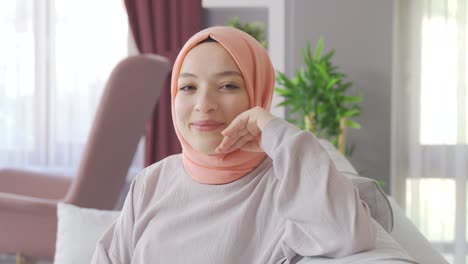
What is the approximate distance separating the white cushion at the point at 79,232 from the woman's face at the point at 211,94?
0.47 metres

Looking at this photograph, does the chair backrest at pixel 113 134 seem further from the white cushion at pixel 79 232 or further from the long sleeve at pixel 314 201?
the long sleeve at pixel 314 201

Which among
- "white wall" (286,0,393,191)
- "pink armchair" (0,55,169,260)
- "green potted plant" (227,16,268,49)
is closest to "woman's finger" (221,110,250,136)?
"pink armchair" (0,55,169,260)

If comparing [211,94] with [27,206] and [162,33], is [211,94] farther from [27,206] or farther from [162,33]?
[162,33]

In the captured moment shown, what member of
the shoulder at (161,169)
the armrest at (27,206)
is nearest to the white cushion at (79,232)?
the shoulder at (161,169)

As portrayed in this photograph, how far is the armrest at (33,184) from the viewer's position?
3541 millimetres

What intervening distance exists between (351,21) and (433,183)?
1.17 metres

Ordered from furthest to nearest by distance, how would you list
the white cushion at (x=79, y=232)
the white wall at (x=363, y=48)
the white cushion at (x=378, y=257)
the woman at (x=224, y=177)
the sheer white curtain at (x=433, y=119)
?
the white wall at (x=363, y=48)
the sheer white curtain at (x=433, y=119)
the white cushion at (x=79, y=232)
the woman at (x=224, y=177)
the white cushion at (x=378, y=257)

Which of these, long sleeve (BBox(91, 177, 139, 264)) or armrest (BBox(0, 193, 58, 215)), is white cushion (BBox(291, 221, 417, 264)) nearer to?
long sleeve (BBox(91, 177, 139, 264))

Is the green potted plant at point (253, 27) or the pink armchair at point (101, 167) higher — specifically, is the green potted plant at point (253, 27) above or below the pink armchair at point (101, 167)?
above

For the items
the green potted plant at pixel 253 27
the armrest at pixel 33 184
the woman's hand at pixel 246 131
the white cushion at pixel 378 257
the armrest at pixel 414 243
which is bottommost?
the armrest at pixel 33 184

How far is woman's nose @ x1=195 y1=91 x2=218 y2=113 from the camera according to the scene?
48.1 inches

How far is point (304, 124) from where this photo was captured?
4176 mm

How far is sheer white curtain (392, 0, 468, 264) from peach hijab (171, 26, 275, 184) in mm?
2935

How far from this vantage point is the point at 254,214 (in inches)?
47.5
